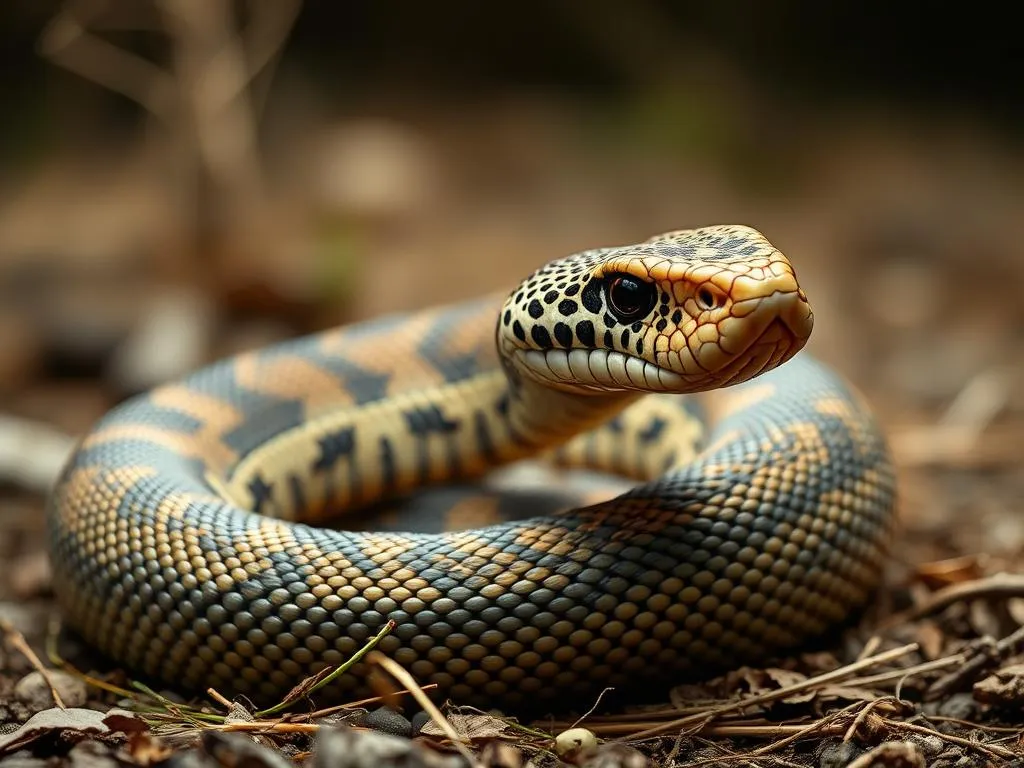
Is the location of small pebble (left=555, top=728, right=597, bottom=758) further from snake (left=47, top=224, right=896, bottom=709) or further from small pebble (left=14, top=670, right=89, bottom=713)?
small pebble (left=14, top=670, right=89, bottom=713)

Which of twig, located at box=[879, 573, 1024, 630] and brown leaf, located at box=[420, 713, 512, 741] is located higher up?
twig, located at box=[879, 573, 1024, 630]

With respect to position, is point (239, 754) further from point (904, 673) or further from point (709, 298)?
point (904, 673)

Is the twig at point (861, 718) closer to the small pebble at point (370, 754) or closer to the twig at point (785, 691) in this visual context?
the twig at point (785, 691)

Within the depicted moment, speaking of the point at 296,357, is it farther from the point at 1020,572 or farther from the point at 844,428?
the point at 1020,572

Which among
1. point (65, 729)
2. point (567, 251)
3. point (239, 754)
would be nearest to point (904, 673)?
point (239, 754)

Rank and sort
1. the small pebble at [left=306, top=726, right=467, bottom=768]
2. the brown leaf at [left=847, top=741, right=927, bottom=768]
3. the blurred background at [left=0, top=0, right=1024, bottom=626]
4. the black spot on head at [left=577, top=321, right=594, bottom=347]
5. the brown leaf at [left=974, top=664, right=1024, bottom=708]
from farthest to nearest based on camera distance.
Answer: the blurred background at [left=0, top=0, right=1024, bottom=626] → the black spot on head at [left=577, top=321, right=594, bottom=347] → the brown leaf at [left=974, top=664, right=1024, bottom=708] → the brown leaf at [left=847, top=741, right=927, bottom=768] → the small pebble at [left=306, top=726, right=467, bottom=768]

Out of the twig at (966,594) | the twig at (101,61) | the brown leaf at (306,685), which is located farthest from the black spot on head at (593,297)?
the twig at (101,61)

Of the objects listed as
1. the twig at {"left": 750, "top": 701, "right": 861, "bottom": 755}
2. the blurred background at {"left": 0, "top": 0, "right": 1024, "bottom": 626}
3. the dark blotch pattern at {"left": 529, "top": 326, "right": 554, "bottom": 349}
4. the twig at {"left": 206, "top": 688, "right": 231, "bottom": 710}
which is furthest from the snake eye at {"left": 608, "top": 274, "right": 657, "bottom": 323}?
the blurred background at {"left": 0, "top": 0, "right": 1024, "bottom": 626}

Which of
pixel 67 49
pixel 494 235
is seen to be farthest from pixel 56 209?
pixel 494 235
